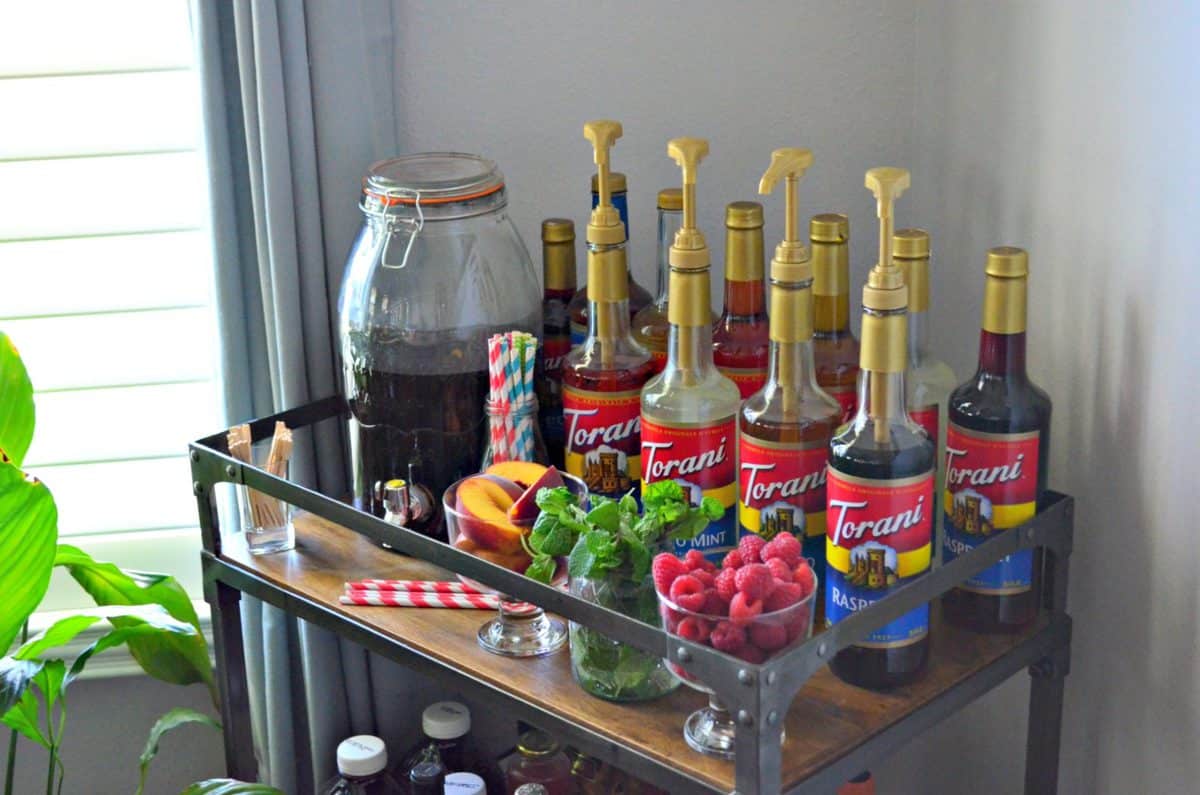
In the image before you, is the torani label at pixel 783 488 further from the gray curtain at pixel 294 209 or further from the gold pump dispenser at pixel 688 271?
the gray curtain at pixel 294 209

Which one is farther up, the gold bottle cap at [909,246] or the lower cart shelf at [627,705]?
the gold bottle cap at [909,246]

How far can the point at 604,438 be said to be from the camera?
1197mm

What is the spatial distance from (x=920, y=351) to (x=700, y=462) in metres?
0.21

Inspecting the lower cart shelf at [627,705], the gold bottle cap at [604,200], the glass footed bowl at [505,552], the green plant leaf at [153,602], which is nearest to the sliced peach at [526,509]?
the glass footed bowl at [505,552]

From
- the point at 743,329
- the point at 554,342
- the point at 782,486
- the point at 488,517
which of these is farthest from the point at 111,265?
the point at 782,486

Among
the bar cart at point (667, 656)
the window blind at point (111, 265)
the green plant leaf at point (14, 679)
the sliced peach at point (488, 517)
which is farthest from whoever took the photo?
the window blind at point (111, 265)

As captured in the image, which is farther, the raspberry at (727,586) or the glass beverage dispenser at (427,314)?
the glass beverage dispenser at (427,314)

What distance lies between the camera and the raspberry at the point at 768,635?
0.93 metres

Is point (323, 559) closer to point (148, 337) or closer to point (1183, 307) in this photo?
point (148, 337)

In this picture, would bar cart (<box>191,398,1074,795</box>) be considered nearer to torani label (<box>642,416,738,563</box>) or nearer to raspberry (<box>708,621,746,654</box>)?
raspberry (<box>708,621,746,654</box>)

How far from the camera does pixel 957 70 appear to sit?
138cm

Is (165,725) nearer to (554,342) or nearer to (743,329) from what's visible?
(554,342)

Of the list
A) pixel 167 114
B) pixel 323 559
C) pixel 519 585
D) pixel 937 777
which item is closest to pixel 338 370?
pixel 323 559

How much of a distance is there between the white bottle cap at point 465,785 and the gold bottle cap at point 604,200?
577 millimetres
